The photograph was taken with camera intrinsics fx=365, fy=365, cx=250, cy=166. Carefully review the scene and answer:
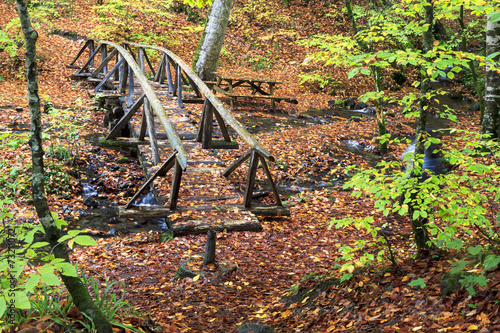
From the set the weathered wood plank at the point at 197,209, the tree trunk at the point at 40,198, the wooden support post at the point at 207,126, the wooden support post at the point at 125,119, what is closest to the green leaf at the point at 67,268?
the tree trunk at the point at 40,198

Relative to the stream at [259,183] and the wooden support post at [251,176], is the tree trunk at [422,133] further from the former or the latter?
the stream at [259,183]

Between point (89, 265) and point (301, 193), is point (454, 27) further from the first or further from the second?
point (89, 265)

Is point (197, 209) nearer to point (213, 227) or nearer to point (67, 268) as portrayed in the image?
point (213, 227)

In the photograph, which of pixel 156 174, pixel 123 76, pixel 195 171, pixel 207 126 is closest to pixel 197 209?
pixel 156 174

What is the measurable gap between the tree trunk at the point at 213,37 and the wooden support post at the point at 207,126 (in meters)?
6.62

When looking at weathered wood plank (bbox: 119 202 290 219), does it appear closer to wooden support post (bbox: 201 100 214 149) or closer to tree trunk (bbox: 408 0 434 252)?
wooden support post (bbox: 201 100 214 149)

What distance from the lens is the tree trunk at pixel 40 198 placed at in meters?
2.57

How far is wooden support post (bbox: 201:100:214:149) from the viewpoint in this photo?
757 centimetres

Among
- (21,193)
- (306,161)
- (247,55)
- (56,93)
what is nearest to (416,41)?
(247,55)

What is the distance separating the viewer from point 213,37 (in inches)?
527

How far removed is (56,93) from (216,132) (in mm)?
6003

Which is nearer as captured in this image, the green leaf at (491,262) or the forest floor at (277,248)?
the green leaf at (491,262)

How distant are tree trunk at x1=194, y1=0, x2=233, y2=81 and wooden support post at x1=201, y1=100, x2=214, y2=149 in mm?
6615

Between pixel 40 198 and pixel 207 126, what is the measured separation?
5.37 m
